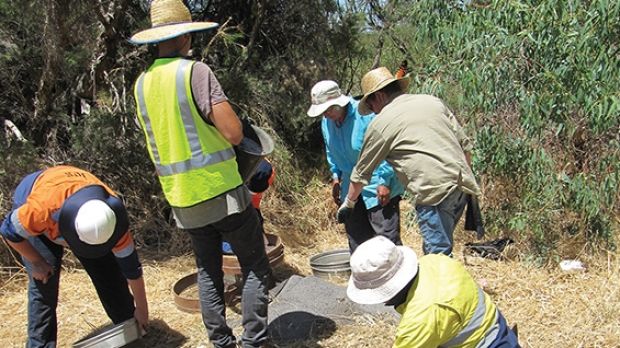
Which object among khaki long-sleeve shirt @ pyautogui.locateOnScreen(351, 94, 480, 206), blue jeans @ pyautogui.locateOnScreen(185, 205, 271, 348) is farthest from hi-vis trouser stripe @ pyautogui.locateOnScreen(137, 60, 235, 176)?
khaki long-sleeve shirt @ pyautogui.locateOnScreen(351, 94, 480, 206)

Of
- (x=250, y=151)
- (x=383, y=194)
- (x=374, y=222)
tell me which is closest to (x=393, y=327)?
(x=374, y=222)

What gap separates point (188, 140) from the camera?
8.56 ft

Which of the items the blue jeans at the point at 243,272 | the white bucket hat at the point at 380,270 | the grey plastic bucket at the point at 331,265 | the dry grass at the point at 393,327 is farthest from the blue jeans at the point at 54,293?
the white bucket hat at the point at 380,270

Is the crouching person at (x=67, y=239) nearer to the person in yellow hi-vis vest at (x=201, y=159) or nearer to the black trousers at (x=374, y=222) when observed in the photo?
the person in yellow hi-vis vest at (x=201, y=159)

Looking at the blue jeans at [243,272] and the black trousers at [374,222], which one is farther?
the black trousers at [374,222]

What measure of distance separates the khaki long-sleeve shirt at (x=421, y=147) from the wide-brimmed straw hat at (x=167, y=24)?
1019mm

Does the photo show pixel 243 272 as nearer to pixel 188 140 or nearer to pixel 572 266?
pixel 188 140

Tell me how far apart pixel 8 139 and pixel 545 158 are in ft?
14.2

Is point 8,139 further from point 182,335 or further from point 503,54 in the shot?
point 503,54

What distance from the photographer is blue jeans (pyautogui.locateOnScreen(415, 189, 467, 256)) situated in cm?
299

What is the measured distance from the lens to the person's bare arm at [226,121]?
2553 mm

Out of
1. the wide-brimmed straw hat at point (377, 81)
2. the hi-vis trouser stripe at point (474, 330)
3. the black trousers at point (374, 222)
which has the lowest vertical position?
the black trousers at point (374, 222)

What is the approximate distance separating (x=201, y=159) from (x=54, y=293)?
4.13ft

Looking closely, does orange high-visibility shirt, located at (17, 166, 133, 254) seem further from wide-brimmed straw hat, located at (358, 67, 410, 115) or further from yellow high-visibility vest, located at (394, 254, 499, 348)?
yellow high-visibility vest, located at (394, 254, 499, 348)
